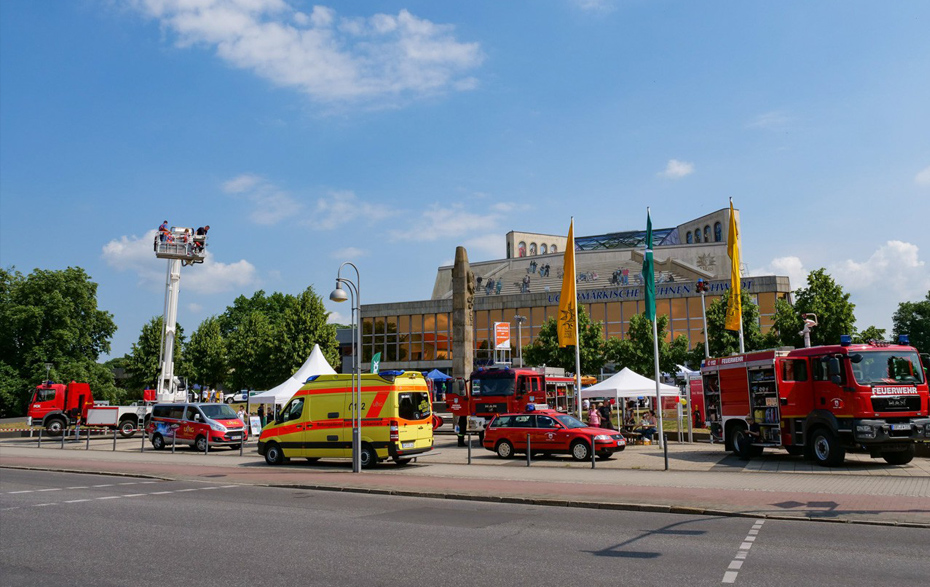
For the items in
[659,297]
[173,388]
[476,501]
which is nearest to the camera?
[476,501]

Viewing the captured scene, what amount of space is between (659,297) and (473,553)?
193ft

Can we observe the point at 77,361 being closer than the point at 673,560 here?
No

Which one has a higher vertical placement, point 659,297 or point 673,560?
point 659,297

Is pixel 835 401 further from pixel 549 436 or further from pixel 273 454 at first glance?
pixel 273 454

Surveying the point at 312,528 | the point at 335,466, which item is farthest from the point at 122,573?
the point at 335,466

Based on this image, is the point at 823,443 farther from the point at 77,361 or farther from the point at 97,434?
the point at 77,361

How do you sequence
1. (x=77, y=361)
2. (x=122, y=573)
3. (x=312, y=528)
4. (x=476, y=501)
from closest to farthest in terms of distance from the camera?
(x=122, y=573) < (x=312, y=528) < (x=476, y=501) < (x=77, y=361)

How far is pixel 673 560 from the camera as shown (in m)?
8.21

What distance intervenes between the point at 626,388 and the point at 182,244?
28.1 meters

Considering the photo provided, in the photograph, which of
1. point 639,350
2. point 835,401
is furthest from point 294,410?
point 639,350

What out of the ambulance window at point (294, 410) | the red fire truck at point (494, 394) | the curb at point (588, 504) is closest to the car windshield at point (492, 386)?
the red fire truck at point (494, 394)

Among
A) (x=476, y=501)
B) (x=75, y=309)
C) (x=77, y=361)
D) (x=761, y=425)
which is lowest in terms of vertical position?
(x=476, y=501)

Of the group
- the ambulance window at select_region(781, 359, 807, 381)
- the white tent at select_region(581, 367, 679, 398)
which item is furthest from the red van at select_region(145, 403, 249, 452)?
the ambulance window at select_region(781, 359, 807, 381)

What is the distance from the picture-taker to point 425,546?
9.20 meters
